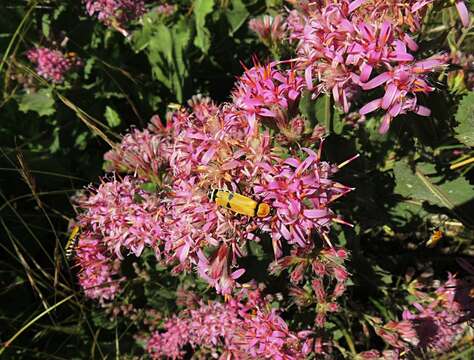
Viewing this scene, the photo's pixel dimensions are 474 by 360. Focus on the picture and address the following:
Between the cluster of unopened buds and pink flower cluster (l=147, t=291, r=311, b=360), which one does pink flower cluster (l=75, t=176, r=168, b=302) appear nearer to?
pink flower cluster (l=147, t=291, r=311, b=360)

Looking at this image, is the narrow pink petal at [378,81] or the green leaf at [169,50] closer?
the narrow pink petal at [378,81]

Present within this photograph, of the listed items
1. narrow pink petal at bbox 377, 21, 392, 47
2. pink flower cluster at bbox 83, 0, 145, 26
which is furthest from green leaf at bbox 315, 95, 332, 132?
pink flower cluster at bbox 83, 0, 145, 26

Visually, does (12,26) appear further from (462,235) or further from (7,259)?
(462,235)

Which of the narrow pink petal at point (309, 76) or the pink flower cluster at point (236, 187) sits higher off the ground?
the narrow pink petal at point (309, 76)

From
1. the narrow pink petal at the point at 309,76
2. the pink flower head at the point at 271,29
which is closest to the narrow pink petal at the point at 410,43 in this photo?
the narrow pink petal at the point at 309,76

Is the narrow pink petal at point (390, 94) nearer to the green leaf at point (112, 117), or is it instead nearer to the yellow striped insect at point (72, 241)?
the yellow striped insect at point (72, 241)

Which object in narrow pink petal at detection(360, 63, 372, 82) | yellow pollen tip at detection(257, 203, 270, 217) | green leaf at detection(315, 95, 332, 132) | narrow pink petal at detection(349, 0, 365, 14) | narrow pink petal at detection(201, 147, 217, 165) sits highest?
narrow pink petal at detection(349, 0, 365, 14)

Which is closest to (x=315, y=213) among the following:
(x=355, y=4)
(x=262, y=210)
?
(x=262, y=210)
